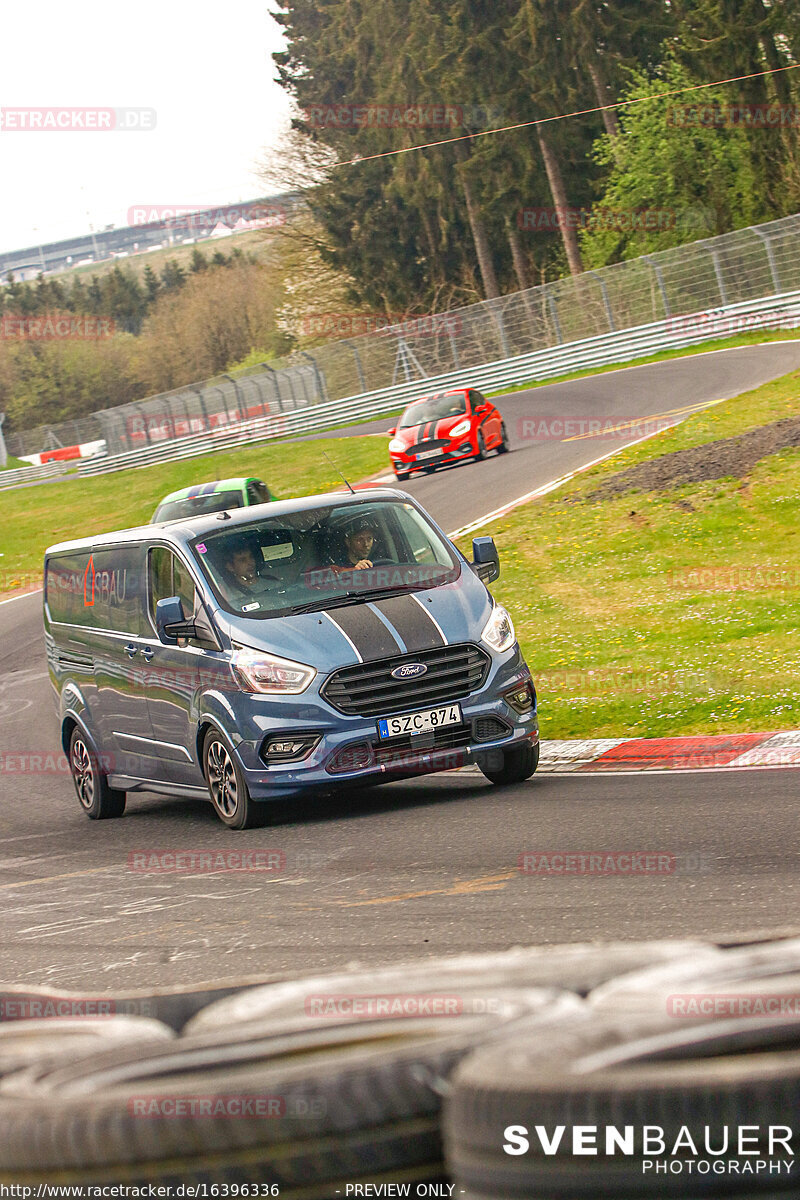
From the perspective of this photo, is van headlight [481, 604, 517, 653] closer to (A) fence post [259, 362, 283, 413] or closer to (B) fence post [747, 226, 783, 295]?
(B) fence post [747, 226, 783, 295]

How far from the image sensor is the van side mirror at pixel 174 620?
9.27m

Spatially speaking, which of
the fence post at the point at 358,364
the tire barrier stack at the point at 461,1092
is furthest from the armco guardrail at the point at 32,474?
the tire barrier stack at the point at 461,1092

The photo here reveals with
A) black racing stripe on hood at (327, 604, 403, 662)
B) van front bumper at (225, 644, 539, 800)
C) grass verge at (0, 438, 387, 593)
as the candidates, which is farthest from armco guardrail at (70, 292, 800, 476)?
van front bumper at (225, 644, 539, 800)

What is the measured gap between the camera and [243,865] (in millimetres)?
7711

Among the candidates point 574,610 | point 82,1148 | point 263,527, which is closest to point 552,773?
point 263,527

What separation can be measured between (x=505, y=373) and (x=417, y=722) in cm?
3874

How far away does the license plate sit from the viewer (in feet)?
28.4

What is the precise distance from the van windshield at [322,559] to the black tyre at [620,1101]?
270 inches

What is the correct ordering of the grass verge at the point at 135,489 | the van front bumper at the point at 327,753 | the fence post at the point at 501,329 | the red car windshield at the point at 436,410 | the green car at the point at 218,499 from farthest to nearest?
1. the fence post at the point at 501,329
2. the grass verge at the point at 135,489
3. the red car windshield at the point at 436,410
4. the green car at the point at 218,499
5. the van front bumper at the point at 327,753

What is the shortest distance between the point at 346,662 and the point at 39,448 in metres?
83.5

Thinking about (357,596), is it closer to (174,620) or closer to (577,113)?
(174,620)

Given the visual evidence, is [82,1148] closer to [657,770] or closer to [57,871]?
[57,871]

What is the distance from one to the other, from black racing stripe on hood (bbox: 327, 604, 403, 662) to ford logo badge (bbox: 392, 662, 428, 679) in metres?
0.10

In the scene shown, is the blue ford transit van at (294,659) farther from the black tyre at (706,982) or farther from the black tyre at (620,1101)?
the black tyre at (620,1101)
